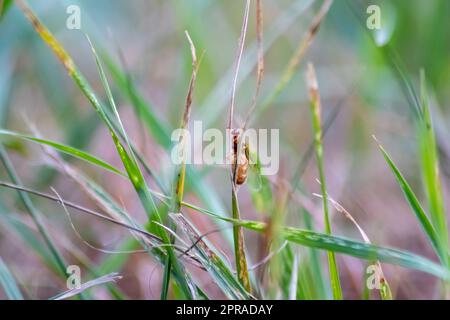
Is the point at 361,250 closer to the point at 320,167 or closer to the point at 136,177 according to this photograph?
the point at 320,167

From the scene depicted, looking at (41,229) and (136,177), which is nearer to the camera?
(136,177)

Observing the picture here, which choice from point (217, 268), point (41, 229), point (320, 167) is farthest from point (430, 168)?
point (41, 229)

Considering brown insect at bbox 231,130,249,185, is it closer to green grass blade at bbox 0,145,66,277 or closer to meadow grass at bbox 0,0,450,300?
meadow grass at bbox 0,0,450,300

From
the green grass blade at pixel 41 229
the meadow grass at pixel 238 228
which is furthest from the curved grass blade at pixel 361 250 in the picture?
the green grass blade at pixel 41 229

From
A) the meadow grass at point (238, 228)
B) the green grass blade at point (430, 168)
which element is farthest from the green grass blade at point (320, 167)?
the green grass blade at point (430, 168)

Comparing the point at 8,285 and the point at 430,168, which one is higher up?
the point at 430,168

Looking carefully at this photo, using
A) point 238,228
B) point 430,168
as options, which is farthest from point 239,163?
point 430,168

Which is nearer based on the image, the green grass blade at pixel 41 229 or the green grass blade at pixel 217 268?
the green grass blade at pixel 217 268

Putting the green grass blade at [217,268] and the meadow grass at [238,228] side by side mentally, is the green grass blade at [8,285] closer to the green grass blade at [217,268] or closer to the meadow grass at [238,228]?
the meadow grass at [238,228]

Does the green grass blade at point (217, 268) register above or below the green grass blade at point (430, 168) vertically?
below

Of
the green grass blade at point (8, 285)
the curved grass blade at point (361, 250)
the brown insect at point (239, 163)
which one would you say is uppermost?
the brown insect at point (239, 163)

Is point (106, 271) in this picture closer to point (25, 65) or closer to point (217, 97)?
point (217, 97)

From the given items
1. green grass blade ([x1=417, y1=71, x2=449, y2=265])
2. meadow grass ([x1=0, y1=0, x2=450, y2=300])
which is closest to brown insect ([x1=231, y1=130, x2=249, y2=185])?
meadow grass ([x1=0, y1=0, x2=450, y2=300])

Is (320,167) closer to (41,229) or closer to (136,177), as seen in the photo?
(136,177)
